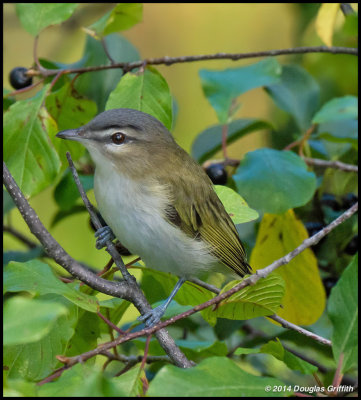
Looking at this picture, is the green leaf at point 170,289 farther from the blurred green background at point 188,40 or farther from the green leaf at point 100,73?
the blurred green background at point 188,40

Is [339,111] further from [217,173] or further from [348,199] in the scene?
[217,173]

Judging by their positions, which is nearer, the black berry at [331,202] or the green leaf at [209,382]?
the green leaf at [209,382]

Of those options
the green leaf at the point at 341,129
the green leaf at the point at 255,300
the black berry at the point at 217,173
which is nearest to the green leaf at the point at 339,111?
the green leaf at the point at 341,129

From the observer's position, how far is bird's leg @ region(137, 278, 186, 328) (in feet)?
7.49

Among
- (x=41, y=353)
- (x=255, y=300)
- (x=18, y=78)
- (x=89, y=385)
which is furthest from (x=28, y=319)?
(x=18, y=78)

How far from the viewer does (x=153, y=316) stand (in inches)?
93.9

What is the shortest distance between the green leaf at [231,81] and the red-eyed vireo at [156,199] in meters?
0.35

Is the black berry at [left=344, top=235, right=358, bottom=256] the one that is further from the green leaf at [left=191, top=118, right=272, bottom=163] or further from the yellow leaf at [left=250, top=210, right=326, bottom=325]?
the green leaf at [left=191, top=118, right=272, bottom=163]

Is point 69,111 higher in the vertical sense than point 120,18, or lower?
lower

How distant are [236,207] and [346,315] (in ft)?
2.65

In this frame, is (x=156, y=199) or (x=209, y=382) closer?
(x=209, y=382)

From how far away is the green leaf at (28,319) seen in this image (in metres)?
1.27

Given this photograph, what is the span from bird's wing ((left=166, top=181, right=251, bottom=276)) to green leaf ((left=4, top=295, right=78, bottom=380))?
101 cm

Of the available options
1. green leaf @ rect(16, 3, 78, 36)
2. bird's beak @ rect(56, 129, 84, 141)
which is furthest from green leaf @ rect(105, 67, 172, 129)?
green leaf @ rect(16, 3, 78, 36)
